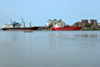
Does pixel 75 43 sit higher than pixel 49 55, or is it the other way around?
pixel 49 55

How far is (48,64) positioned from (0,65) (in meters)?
2.80

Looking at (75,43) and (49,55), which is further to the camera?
(75,43)

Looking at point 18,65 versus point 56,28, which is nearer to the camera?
point 18,65

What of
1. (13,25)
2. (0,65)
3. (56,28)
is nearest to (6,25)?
(13,25)

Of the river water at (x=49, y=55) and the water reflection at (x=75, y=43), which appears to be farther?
the water reflection at (x=75, y=43)

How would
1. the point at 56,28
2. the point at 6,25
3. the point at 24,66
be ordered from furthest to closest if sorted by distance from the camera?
the point at 6,25, the point at 56,28, the point at 24,66

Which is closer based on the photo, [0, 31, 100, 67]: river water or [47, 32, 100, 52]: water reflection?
[0, 31, 100, 67]: river water

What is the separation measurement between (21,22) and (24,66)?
167m

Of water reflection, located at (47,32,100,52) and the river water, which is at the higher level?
the river water

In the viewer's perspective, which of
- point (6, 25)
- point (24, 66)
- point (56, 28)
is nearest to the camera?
point (24, 66)

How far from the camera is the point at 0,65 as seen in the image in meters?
9.73

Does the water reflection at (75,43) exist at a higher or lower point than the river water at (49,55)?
lower

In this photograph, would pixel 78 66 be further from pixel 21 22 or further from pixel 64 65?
pixel 21 22

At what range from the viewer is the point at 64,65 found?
9.73 metres
